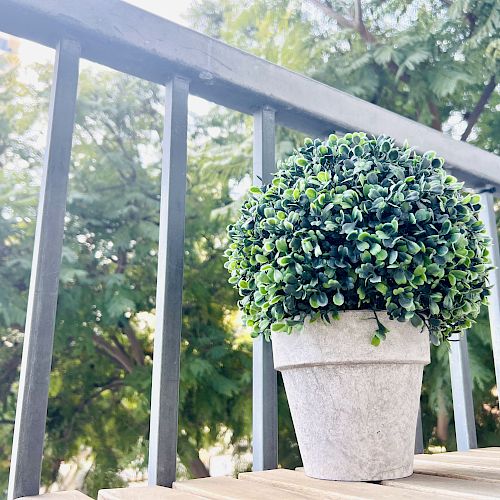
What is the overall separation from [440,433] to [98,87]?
3.29 meters

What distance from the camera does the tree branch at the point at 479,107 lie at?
3412 mm

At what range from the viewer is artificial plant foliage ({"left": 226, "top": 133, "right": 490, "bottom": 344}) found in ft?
2.13

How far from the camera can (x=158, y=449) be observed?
2.30 feet

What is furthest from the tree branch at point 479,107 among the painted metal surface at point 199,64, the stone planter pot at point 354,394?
the stone planter pot at point 354,394

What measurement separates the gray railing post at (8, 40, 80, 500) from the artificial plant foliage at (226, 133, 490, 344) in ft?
0.86

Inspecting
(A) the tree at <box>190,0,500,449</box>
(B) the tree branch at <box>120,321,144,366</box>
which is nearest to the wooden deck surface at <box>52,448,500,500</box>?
(A) the tree at <box>190,0,500,449</box>

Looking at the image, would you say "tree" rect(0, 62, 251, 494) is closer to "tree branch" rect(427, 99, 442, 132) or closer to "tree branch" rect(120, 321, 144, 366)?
"tree branch" rect(120, 321, 144, 366)

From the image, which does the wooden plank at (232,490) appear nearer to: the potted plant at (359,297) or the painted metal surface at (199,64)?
the potted plant at (359,297)

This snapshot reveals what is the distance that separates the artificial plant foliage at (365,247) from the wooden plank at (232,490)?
0.20 m

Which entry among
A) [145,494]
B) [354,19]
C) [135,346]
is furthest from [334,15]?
[145,494]

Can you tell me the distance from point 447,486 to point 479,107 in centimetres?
339

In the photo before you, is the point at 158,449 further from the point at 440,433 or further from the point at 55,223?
the point at 440,433

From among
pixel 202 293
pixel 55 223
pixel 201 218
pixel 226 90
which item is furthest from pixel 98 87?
pixel 55 223

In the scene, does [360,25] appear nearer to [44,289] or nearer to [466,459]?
[466,459]
